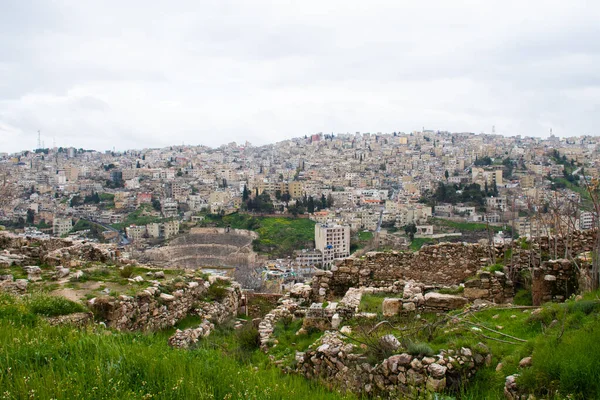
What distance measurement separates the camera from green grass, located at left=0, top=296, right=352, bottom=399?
326 cm

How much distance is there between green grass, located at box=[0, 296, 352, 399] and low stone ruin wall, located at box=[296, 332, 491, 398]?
0.55 m

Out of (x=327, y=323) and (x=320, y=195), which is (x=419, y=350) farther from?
(x=320, y=195)

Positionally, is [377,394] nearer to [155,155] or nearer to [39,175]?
[39,175]

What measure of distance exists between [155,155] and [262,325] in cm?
18866

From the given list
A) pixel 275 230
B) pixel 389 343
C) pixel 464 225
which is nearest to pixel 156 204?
pixel 275 230

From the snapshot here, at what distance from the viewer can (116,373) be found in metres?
3.55

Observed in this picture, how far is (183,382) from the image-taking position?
3.45 meters

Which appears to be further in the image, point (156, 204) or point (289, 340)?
point (156, 204)

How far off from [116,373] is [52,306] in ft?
12.5

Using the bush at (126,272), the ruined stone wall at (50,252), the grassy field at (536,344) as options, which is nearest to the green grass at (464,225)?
the ruined stone wall at (50,252)

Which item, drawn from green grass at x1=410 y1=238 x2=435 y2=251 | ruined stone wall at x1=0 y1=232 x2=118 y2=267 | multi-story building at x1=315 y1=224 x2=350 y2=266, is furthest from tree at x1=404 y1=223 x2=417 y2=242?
ruined stone wall at x1=0 y1=232 x2=118 y2=267

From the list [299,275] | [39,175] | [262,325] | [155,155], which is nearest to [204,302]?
[262,325]

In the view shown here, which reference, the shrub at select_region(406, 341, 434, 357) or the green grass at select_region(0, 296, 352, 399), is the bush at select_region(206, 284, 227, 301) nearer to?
the green grass at select_region(0, 296, 352, 399)

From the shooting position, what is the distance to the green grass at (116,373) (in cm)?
326
